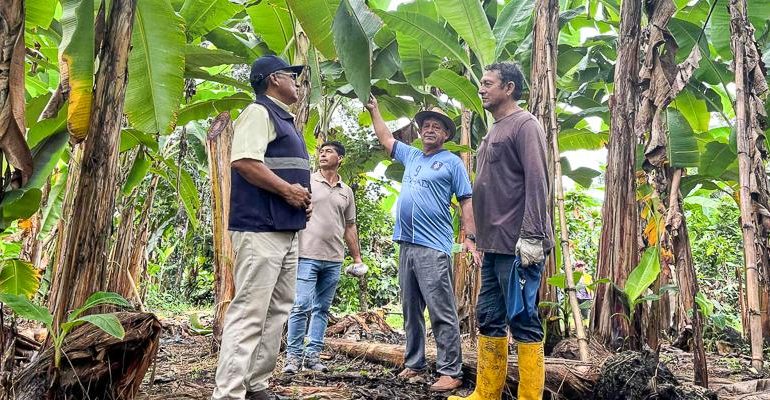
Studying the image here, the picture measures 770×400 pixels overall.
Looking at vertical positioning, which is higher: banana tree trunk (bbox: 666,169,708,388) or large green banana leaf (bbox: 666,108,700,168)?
large green banana leaf (bbox: 666,108,700,168)

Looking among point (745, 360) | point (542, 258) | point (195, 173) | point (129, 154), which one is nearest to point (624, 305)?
point (542, 258)

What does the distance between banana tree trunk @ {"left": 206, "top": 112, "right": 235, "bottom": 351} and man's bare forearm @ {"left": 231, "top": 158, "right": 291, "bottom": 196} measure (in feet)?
5.71

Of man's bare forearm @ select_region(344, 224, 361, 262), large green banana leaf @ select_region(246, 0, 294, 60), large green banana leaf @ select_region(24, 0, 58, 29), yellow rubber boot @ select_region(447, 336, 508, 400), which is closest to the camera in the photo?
yellow rubber boot @ select_region(447, 336, 508, 400)

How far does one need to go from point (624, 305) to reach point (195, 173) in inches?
277

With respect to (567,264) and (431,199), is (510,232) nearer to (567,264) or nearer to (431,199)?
(567,264)

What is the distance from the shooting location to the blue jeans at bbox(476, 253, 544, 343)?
9.76 feet

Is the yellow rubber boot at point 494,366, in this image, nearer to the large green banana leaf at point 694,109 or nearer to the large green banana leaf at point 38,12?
the large green banana leaf at point 38,12

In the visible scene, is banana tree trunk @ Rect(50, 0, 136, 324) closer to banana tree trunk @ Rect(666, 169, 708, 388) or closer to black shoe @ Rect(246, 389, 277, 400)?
black shoe @ Rect(246, 389, 277, 400)

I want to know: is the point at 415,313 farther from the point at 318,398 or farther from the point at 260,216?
the point at 260,216

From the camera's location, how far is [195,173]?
918cm

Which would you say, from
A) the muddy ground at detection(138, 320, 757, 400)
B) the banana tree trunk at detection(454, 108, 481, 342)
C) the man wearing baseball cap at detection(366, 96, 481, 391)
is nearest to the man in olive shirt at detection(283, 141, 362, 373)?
the muddy ground at detection(138, 320, 757, 400)

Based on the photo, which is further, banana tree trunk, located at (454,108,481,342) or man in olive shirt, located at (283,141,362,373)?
banana tree trunk, located at (454,108,481,342)

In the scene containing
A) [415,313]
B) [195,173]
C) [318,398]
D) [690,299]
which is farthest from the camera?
[195,173]

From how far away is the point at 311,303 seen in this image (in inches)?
167
